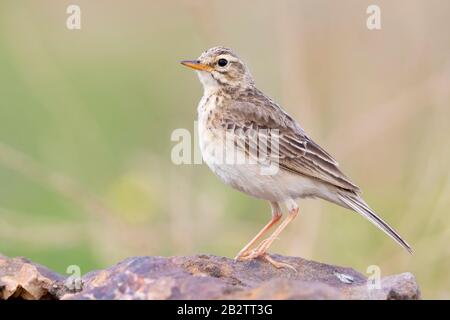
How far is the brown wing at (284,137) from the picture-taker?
26.8 ft

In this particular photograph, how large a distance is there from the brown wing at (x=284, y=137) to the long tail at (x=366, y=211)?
89 mm

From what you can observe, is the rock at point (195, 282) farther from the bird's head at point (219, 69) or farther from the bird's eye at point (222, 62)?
the bird's eye at point (222, 62)

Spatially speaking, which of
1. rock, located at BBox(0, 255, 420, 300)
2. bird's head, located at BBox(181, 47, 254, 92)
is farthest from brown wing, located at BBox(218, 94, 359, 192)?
rock, located at BBox(0, 255, 420, 300)

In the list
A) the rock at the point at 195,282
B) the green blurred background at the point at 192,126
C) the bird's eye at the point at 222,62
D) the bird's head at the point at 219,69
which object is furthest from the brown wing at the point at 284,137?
the green blurred background at the point at 192,126

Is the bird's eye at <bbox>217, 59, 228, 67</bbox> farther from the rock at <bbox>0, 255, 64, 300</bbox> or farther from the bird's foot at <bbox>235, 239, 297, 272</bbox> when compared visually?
the rock at <bbox>0, 255, 64, 300</bbox>

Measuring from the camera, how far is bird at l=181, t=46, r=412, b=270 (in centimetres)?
799

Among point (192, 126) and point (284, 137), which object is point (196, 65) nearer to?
point (284, 137)

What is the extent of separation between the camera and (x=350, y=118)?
38.4ft

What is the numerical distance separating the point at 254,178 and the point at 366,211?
96cm

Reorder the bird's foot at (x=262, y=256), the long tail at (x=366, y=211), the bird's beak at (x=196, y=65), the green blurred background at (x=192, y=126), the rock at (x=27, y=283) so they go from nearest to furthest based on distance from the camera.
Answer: the rock at (x=27, y=283) < the bird's foot at (x=262, y=256) < the long tail at (x=366, y=211) < the bird's beak at (x=196, y=65) < the green blurred background at (x=192, y=126)

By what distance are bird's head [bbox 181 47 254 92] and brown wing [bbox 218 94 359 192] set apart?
0.29 m

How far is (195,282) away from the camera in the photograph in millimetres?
5598

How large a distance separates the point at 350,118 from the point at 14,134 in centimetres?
492

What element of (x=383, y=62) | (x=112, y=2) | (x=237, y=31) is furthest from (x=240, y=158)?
(x=112, y=2)
